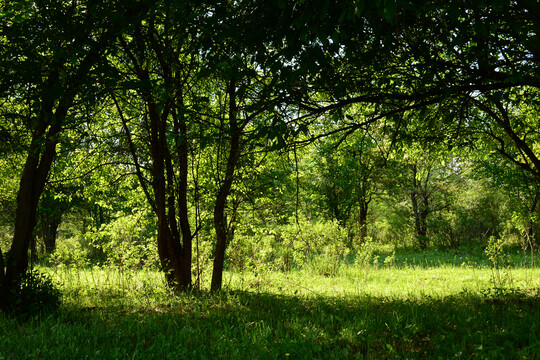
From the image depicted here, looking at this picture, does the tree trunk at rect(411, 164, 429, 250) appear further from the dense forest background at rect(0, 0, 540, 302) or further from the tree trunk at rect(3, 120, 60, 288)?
the tree trunk at rect(3, 120, 60, 288)

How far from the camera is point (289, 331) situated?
15.0 ft

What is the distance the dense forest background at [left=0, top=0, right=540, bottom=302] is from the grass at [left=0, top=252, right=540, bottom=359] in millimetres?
1166

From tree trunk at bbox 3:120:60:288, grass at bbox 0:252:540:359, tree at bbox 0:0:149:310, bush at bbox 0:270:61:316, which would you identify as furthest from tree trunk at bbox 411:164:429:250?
tree at bbox 0:0:149:310

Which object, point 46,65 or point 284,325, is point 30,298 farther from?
point 284,325

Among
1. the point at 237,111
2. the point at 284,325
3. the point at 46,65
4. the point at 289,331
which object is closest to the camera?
the point at 237,111

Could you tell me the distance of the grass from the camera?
3729 mm

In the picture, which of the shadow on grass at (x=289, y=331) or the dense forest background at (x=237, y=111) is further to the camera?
the shadow on grass at (x=289, y=331)

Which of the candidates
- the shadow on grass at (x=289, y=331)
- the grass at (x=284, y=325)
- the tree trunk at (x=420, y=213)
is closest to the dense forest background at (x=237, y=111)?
the grass at (x=284, y=325)

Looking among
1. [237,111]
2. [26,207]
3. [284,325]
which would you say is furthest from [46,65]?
[284,325]

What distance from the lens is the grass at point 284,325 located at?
3.73 meters

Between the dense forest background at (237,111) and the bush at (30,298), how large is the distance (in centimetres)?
15

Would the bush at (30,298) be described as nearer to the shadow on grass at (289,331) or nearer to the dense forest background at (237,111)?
the dense forest background at (237,111)

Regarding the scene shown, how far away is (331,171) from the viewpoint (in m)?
23.0

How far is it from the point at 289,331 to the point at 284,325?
26cm
